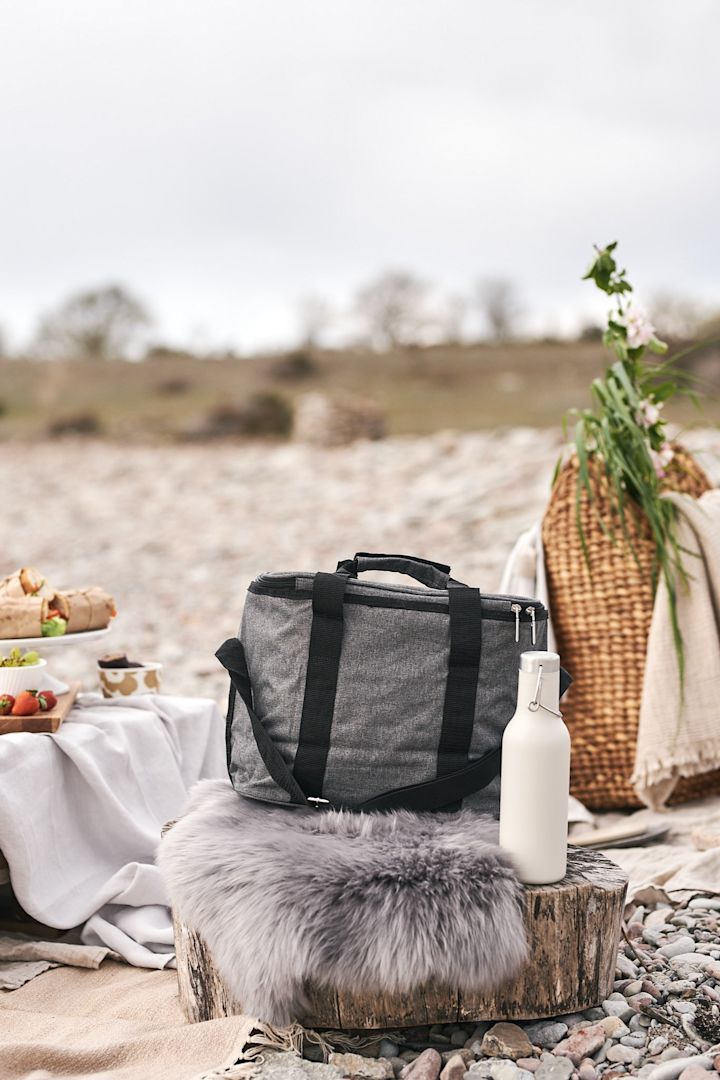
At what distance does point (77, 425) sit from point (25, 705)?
16.0 m

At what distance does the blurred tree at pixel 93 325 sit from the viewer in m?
27.4

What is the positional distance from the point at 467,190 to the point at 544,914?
16.2 metres

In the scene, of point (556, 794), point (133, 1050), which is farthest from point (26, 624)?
point (556, 794)

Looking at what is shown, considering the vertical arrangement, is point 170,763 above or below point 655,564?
below

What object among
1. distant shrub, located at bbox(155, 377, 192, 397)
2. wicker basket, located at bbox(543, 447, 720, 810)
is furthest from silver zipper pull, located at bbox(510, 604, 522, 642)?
distant shrub, located at bbox(155, 377, 192, 397)

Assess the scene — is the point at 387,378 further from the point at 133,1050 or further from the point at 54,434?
the point at 133,1050

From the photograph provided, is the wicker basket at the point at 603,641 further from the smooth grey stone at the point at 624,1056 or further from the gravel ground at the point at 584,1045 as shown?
the smooth grey stone at the point at 624,1056

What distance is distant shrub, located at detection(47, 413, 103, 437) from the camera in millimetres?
18031

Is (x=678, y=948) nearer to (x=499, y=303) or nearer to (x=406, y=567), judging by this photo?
(x=406, y=567)

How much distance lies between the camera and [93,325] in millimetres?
27578

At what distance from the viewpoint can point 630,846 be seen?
138 inches

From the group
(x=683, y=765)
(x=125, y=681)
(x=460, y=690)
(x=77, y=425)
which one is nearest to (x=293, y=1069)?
(x=460, y=690)

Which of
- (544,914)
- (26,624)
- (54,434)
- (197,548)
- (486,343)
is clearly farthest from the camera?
(486,343)

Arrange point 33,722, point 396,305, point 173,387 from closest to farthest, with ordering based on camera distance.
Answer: point 33,722 < point 173,387 < point 396,305
